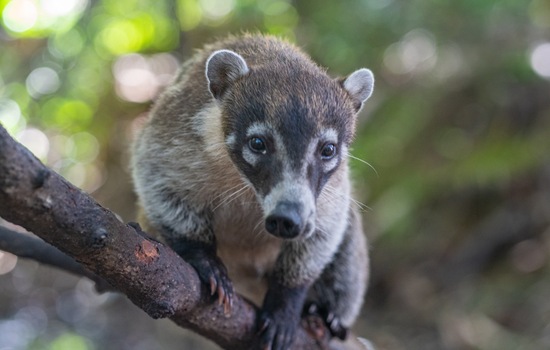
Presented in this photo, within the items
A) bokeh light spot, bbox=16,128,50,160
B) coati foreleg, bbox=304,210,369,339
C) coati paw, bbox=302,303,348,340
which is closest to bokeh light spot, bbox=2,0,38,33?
bokeh light spot, bbox=16,128,50,160

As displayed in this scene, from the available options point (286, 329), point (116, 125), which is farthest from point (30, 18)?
point (286, 329)

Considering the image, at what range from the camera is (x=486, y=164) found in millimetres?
7559

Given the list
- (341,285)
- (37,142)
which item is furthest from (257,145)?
(37,142)

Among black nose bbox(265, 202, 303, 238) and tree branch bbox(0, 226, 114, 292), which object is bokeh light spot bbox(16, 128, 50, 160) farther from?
black nose bbox(265, 202, 303, 238)

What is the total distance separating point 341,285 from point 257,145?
1.56 metres

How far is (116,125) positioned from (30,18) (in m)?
2.16

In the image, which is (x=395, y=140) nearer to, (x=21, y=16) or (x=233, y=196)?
(x=21, y=16)

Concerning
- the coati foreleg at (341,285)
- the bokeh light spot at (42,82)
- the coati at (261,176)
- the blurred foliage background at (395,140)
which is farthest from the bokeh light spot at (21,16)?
the coati foreleg at (341,285)

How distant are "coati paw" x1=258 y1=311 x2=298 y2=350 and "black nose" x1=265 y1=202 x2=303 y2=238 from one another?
36.9 inches

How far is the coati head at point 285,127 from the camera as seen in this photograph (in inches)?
126

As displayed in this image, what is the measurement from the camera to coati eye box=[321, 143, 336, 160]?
3.47 metres

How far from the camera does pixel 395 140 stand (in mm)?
7793

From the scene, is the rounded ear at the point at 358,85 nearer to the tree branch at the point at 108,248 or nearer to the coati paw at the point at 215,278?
the coati paw at the point at 215,278

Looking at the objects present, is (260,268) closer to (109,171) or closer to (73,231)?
(73,231)
